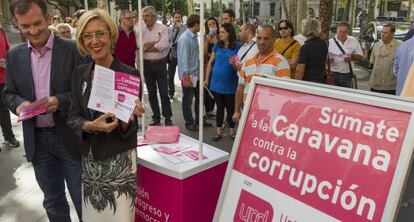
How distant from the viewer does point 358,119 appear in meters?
1.66

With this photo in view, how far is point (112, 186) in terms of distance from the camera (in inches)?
86.1

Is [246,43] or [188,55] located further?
[188,55]

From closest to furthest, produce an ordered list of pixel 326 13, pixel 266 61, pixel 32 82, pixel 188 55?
1. pixel 32 82
2. pixel 266 61
3. pixel 188 55
4. pixel 326 13

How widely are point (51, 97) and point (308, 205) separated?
1620mm

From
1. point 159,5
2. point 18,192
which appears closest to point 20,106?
point 18,192

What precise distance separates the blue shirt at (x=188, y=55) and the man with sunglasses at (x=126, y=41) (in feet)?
2.59

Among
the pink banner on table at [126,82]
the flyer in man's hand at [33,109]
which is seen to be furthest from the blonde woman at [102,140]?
the flyer in man's hand at [33,109]

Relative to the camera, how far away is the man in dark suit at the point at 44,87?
2432 mm

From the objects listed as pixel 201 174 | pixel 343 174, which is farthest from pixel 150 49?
pixel 343 174

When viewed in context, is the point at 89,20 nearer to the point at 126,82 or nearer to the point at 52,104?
the point at 126,82

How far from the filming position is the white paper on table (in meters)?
2.05

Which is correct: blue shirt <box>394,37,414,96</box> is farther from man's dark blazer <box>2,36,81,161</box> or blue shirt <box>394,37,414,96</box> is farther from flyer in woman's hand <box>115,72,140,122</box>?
man's dark blazer <box>2,36,81,161</box>

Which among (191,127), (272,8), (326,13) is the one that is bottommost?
(191,127)

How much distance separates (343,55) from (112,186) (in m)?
5.39
